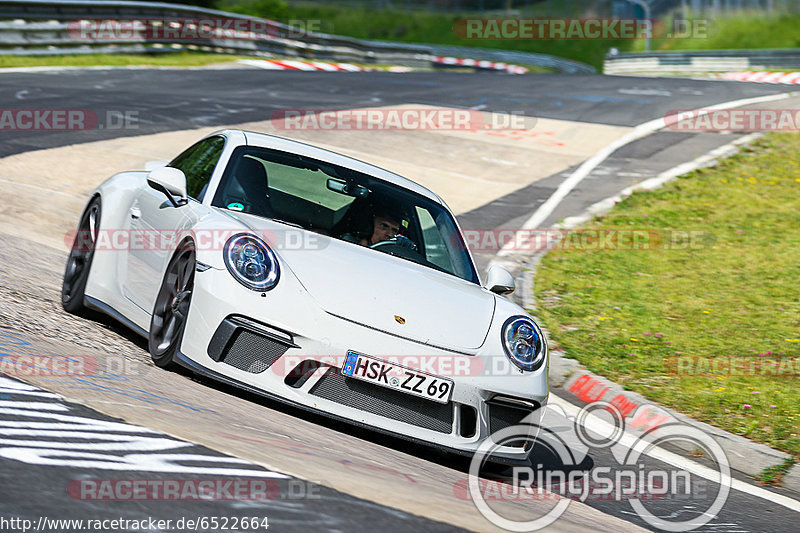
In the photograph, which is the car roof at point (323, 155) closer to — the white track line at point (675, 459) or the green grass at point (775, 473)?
the white track line at point (675, 459)

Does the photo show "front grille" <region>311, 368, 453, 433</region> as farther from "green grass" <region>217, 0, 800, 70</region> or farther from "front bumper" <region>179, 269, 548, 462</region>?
"green grass" <region>217, 0, 800, 70</region>

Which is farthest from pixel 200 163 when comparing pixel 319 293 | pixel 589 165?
pixel 589 165

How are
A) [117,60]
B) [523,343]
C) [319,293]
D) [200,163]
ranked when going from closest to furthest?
1. [319,293]
2. [523,343]
3. [200,163]
4. [117,60]

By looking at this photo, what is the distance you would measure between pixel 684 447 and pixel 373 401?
102 inches

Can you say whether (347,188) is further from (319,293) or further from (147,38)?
(147,38)

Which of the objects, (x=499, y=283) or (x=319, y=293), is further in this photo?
(x=499, y=283)

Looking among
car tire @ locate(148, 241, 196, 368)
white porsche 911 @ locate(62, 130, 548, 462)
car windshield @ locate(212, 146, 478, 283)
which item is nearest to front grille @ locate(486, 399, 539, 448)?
white porsche 911 @ locate(62, 130, 548, 462)

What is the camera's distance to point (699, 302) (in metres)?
9.27

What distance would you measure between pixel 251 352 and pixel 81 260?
7.79ft

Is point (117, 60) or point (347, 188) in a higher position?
point (117, 60)

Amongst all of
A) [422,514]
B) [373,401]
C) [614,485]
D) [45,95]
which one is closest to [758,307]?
[614,485]

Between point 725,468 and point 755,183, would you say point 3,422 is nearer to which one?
point 725,468

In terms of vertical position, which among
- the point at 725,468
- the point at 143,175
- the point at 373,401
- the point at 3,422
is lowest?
the point at 725,468

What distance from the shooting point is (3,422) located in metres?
3.58
